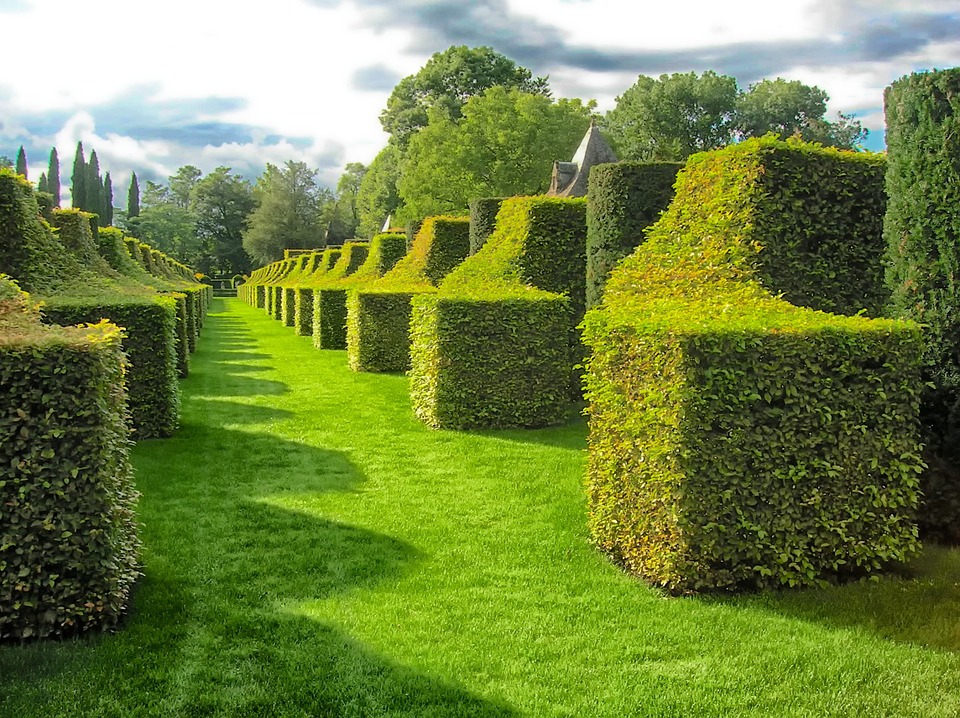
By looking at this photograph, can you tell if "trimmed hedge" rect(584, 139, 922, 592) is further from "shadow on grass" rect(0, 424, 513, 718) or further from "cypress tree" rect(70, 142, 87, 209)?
"cypress tree" rect(70, 142, 87, 209)

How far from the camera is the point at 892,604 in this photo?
5453mm

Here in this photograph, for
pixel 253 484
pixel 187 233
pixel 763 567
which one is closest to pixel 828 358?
pixel 763 567

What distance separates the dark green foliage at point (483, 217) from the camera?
17.5m

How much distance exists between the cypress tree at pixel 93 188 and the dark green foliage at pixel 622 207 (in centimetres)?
7421

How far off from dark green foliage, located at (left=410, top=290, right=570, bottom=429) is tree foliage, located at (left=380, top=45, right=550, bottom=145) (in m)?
57.9

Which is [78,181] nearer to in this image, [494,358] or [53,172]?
[53,172]

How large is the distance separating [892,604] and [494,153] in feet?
177

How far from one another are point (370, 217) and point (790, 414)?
7546 centimetres

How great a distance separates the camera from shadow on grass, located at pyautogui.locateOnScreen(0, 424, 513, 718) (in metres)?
4.29

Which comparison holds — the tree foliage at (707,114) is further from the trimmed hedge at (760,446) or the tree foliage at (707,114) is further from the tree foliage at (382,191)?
the trimmed hedge at (760,446)

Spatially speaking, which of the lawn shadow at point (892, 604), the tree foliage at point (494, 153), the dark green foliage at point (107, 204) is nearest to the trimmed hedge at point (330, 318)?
the lawn shadow at point (892, 604)

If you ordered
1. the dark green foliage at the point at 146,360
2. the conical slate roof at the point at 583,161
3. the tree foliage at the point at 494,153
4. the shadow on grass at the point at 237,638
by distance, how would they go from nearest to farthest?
the shadow on grass at the point at 237,638 → the dark green foliage at the point at 146,360 → the conical slate roof at the point at 583,161 → the tree foliage at the point at 494,153

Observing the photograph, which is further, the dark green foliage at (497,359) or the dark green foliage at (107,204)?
the dark green foliage at (107,204)

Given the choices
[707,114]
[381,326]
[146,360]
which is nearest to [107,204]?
[707,114]
